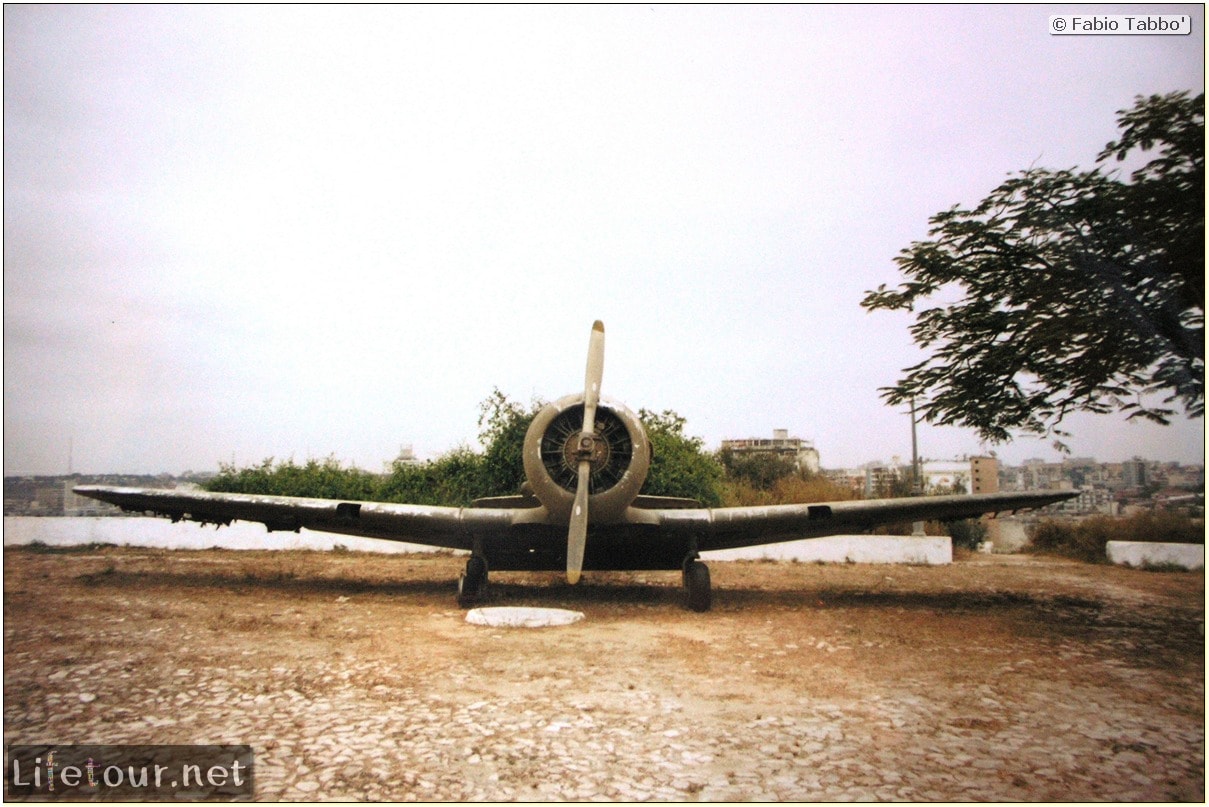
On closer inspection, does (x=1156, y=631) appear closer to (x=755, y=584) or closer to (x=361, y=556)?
(x=755, y=584)

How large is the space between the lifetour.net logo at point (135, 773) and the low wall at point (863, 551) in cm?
1003

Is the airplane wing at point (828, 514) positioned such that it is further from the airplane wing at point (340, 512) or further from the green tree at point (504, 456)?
the green tree at point (504, 456)

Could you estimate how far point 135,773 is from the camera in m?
2.78

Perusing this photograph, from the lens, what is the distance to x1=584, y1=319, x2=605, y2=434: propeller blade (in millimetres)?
5594

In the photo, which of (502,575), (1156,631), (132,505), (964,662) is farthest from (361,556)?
(1156,631)

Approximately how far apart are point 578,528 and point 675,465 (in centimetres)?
662

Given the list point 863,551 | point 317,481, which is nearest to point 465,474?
point 317,481

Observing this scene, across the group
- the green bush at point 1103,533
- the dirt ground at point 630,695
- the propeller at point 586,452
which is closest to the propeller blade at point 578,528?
the propeller at point 586,452

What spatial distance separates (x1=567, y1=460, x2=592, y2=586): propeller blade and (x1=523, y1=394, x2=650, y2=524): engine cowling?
0.23m

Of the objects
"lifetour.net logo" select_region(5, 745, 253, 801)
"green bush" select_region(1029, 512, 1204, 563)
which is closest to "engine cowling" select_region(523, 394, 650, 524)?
"lifetour.net logo" select_region(5, 745, 253, 801)

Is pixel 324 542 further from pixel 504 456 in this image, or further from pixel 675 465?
pixel 675 465

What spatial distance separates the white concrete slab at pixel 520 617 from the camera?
5141mm

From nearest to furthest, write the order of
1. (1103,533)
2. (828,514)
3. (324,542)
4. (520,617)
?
(520,617), (1103,533), (828,514), (324,542)

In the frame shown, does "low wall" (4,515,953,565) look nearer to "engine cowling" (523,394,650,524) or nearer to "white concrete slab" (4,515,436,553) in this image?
"white concrete slab" (4,515,436,553)
